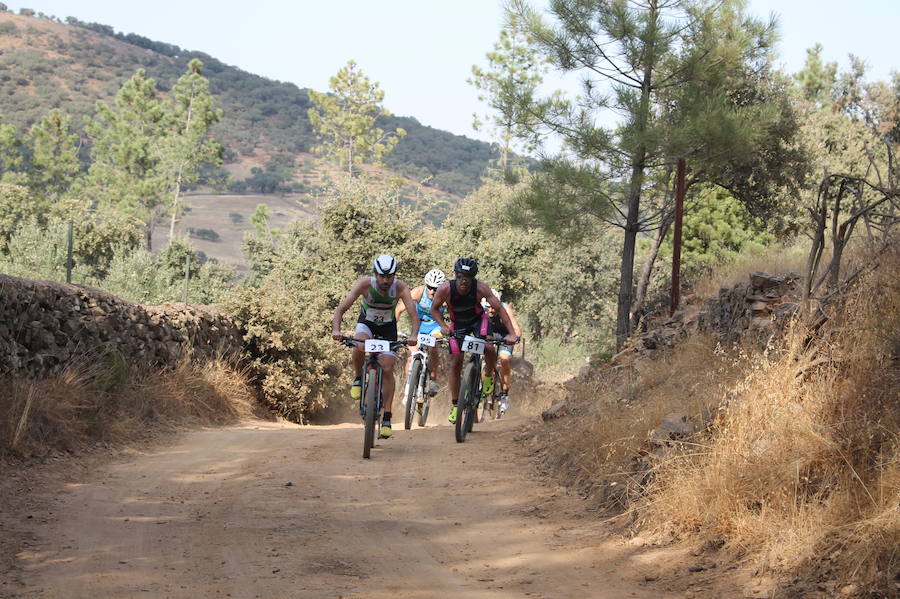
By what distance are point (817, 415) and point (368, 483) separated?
13.5 feet

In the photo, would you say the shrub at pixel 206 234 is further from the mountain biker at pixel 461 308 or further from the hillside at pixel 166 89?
the mountain biker at pixel 461 308

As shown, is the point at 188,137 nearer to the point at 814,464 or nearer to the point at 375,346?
the point at 375,346

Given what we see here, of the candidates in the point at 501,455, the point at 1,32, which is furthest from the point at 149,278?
the point at 1,32

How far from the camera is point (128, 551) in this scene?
20.2 feet

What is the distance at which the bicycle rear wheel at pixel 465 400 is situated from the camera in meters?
11.6

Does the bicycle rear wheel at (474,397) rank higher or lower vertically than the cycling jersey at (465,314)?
lower

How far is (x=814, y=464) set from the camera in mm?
6117

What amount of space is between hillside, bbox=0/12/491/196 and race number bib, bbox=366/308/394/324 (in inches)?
4277

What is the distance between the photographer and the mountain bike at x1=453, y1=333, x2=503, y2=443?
11615 mm

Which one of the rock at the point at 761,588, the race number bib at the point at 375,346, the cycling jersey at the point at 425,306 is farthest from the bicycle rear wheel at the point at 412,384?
the rock at the point at 761,588

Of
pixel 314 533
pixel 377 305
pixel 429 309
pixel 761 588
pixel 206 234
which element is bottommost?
pixel 314 533

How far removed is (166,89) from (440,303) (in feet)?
515

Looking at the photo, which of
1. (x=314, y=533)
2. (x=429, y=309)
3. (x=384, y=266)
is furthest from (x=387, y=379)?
(x=314, y=533)

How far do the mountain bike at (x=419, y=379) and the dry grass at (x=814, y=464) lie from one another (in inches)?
221
